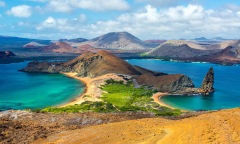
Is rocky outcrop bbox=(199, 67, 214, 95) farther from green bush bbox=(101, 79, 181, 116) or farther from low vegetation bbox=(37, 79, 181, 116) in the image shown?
low vegetation bbox=(37, 79, 181, 116)

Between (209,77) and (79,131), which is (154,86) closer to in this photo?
(209,77)

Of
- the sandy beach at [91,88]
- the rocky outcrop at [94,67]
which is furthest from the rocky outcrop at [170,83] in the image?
the rocky outcrop at [94,67]

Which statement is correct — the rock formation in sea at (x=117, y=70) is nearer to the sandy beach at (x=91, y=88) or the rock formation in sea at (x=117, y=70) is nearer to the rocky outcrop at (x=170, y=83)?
the rocky outcrop at (x=170, y=83)

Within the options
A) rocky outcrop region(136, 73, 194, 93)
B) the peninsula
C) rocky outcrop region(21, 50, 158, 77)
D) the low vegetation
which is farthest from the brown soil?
rocky outcrop region(21, 50, 158, 77)

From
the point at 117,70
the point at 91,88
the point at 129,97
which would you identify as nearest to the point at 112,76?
the point at 117,70

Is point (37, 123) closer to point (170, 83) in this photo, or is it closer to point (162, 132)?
point (162, 132)
